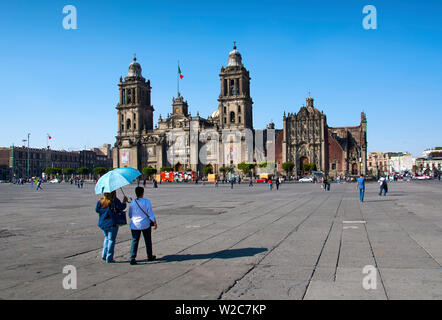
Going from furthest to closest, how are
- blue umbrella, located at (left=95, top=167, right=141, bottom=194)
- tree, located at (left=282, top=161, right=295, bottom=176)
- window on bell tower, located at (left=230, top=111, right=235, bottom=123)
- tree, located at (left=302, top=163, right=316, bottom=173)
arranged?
window on bell tower, located at (left=230, top=111, right=235, bottom=123) < tree, located at (left=282, top=161, right=295, bottom=176) < tree, located at (left=302, top=163, right=316, bottom=173) < blue umbrella, located at (left=95, top=167, right=141, bottom=194)

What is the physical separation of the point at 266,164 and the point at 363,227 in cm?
7080

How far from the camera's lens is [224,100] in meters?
84.3

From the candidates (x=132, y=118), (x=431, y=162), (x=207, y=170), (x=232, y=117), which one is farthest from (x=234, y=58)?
(x=431, y=162)

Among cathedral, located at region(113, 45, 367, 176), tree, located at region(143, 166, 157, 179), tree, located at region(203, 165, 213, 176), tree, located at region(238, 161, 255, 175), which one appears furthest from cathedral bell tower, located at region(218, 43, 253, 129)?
tree, located at region(143, 166, 157, 179)

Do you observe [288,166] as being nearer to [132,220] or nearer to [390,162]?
[132,220]

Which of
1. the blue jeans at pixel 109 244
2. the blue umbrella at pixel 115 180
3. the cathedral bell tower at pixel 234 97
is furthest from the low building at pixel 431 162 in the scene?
the blue jeans at pixel 109 244

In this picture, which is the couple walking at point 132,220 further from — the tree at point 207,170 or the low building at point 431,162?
the low building at point 431,162

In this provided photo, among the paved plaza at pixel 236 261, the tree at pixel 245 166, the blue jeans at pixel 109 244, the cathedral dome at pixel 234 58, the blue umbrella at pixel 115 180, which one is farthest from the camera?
the cathedral dome at pixel 234 58

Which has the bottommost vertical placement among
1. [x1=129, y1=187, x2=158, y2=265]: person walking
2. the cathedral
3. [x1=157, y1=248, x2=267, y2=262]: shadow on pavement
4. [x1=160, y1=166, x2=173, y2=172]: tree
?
[x1=157, y1=248, x2=267, y2=262]: shadow on pavement

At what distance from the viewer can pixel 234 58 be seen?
85.6 m

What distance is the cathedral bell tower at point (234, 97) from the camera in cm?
8294

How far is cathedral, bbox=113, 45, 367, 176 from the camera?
275ft

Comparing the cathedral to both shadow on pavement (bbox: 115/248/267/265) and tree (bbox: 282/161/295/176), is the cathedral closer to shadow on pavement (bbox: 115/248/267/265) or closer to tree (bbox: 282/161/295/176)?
tree (bbox: 282/161/295/176)
